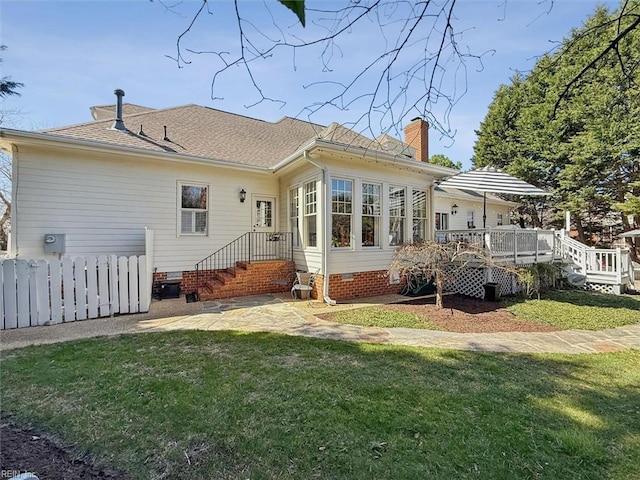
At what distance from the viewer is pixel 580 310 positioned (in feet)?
24.5

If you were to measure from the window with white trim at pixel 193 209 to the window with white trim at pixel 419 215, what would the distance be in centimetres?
650

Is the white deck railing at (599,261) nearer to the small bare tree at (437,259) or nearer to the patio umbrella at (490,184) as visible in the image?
the patio umbrella at (490,184)

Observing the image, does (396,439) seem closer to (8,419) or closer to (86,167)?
(8,419)

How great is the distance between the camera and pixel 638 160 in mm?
15328

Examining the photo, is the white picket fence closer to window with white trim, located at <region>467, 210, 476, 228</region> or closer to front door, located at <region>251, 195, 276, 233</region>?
front door, located at <region>251, 195, 276, 233</region>

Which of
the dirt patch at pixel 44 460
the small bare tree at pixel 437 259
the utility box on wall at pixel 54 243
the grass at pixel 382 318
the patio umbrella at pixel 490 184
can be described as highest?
the patio umbrella at pixel 490 184

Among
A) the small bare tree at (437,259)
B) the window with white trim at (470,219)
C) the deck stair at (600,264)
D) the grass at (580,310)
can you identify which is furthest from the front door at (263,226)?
the window with white trim at (470,219)

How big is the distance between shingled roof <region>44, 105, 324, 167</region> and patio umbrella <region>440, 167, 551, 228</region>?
470 cm

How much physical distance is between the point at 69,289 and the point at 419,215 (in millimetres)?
9267

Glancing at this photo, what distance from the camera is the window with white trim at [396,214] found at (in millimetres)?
9312

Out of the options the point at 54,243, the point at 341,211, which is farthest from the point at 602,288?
the point at 54,243

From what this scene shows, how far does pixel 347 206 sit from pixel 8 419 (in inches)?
287

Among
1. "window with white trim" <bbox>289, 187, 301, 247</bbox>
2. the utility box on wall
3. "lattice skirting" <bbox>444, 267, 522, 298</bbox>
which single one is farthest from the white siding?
"lattice skirting" <bbox>444, 267, 522, 298</bbox>

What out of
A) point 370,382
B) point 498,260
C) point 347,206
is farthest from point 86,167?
point 498,260
